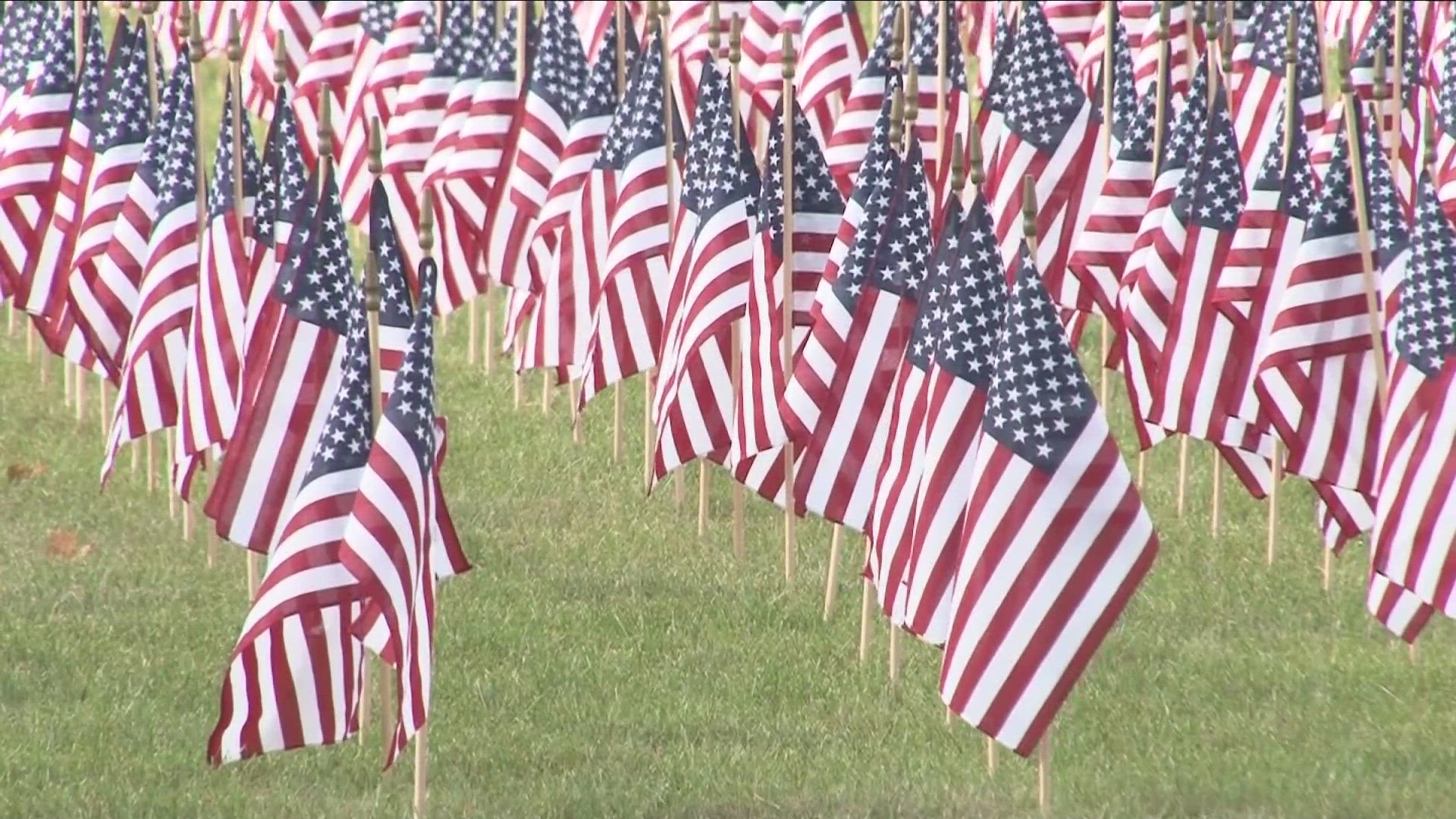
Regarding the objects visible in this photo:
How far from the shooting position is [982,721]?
32.4ft

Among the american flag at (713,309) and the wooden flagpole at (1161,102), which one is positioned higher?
the wooden flagpole at (1161,102)

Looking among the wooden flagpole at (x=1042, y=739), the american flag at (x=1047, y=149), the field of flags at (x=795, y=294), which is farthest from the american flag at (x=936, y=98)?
the wooden flagpole at (x=1042, y=739)

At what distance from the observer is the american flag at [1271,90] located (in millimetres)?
16000

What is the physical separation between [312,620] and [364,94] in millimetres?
10710

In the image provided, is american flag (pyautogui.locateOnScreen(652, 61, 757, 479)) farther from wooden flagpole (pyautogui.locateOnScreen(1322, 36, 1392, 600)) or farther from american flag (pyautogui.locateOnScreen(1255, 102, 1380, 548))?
wooden flagpole (pyautogui.locateOnScreen(1322, 36, 1392, 600))

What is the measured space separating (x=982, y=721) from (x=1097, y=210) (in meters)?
5.63

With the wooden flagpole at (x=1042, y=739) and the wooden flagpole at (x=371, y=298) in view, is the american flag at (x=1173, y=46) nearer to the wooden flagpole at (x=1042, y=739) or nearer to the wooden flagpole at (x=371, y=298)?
the wooden flagpole at (x=1042, y=739)

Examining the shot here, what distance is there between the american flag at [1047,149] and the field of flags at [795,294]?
27 millimetres

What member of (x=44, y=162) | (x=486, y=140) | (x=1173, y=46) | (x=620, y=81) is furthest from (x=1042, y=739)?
(x=1173, y=46)

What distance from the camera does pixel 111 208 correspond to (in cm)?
1518

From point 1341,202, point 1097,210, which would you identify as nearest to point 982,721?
point 1341,202

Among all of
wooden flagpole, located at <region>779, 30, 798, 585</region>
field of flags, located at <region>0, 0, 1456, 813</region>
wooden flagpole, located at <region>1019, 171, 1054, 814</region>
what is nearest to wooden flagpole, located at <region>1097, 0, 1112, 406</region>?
field of flags, located at <region>0, 0, 1456, 813</region>

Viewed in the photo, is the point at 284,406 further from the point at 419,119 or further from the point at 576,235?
the point at 419,119

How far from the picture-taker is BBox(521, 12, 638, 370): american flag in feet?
49.5
